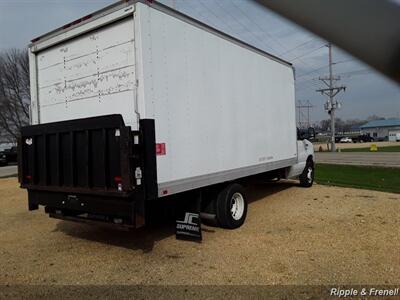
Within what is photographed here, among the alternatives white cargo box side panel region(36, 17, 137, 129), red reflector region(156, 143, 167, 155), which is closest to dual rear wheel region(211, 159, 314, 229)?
red reflector region(156, 143, 167, 155)

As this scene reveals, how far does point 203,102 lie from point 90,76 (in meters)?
1.89

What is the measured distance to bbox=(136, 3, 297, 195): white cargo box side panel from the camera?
5867 mm

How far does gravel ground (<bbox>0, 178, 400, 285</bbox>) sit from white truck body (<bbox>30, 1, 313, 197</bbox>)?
3.49 ft

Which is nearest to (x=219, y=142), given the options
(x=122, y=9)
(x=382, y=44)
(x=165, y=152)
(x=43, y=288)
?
(x=165, y=152)

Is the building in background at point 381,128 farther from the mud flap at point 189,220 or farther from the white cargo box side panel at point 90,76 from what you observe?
the white cargo box side panel at point 90,76

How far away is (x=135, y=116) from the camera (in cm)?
577

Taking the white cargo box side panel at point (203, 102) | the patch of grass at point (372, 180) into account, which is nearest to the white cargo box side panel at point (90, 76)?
the white cargo box side panel at point (203, 102)

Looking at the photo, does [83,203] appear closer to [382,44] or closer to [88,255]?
[88,255]

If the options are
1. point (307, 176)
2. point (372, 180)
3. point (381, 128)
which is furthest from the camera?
point (381, 128)

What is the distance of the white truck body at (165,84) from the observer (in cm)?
580

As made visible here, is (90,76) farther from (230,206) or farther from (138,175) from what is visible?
(230,206)

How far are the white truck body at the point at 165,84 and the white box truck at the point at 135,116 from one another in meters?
0.02

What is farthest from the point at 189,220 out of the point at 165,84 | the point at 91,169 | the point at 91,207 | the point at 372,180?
the point at 372,180

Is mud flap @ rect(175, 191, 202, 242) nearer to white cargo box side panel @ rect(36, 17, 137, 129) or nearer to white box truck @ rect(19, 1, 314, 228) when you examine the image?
white box truck @ rect(19, 1, 314, 228)
